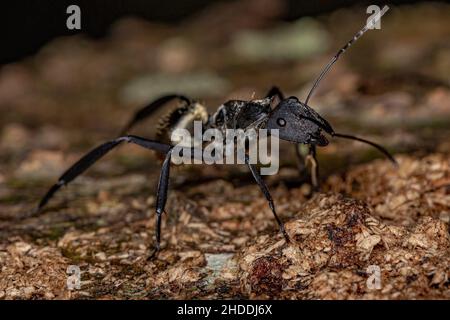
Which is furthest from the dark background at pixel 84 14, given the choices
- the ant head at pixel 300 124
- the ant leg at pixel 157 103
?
the ant head at pixel 300 124

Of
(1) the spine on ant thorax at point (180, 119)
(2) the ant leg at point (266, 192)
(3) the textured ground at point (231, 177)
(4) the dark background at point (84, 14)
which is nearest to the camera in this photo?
(3) the textured ground at point (231, 177)

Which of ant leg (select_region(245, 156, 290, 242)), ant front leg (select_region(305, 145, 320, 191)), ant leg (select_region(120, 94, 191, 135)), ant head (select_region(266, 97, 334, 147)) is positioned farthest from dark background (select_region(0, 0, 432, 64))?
ant leg (select_region(245, 156, 290, 242))

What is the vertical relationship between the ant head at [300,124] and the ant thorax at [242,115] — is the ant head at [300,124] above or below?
below

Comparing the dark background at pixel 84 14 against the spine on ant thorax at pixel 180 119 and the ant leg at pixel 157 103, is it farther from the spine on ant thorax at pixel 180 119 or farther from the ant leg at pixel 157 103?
the spine on ant thorax at pixel 180 119

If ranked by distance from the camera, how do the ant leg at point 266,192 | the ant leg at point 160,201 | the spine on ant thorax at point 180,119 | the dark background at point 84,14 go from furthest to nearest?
the dark background at point 84,14, the spine on ant thorax at point 180,119, the ant leg at point 160,201, the ant leg at point 266,192
